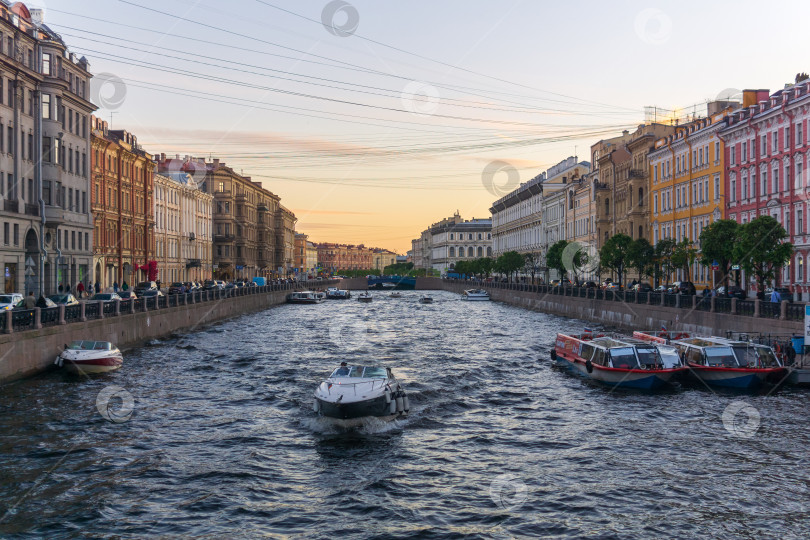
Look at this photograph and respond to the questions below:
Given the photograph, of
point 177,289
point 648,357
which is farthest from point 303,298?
point 648,357

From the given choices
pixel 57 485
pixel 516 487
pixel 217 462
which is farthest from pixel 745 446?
pixel 57 485

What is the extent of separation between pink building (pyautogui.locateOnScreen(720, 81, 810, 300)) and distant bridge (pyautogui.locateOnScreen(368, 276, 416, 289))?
132734 mm

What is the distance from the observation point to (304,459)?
1978cm

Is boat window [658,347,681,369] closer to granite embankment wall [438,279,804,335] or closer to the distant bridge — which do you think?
granite embankment wall [438,279,804,335]

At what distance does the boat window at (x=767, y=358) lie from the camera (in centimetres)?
2894

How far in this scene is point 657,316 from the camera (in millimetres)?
48125

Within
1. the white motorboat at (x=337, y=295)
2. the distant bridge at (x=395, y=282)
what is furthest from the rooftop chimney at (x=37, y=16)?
the distant bridge at (x=395, y=282)

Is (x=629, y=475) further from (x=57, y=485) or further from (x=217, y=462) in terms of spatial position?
(x=57, y=485)

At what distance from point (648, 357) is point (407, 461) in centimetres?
1433

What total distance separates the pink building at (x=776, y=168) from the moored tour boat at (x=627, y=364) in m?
20.4

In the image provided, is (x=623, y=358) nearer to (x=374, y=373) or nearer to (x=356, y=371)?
(x=374, y=373)

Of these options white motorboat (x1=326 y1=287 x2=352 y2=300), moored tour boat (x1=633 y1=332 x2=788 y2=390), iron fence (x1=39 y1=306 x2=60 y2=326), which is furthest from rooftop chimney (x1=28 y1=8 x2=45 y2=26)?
A: white motorboat (x1=326 y1=287 x2=352 y2=300)

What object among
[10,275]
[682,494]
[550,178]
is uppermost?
[550,178]

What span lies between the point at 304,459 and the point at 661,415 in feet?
40.0
